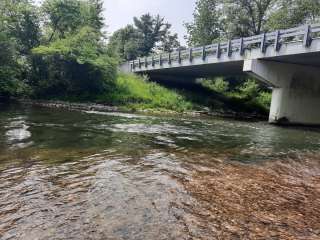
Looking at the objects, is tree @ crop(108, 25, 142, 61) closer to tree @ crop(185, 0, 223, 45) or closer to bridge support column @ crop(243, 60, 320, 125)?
tree @ crop(185, 0, 223, 45)

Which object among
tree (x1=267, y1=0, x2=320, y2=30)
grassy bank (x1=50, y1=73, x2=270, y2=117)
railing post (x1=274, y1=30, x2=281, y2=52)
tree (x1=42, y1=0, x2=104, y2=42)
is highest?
tree (x1=267, y1=0, x2=320, y2=30)

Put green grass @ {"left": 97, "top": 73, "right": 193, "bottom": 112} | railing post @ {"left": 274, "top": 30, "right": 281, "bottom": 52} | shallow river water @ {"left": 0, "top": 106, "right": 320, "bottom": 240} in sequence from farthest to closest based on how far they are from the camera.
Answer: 1. green grass @ {"left": 97, "top": 73, "right": 193, "bottom": 112}
2. railing post @ {"left": 274, "top": 30, "right": 281, "bottom": 52}
3. shallow river water @ {"left": 0, "top": 106, "right": 320, "bottom": 240}

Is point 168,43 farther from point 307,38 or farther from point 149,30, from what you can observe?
point 307,38

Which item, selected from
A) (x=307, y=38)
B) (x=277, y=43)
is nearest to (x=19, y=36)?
(x=277, y=43)

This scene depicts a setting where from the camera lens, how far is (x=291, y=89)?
883 inches

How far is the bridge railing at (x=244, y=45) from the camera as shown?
1783cm

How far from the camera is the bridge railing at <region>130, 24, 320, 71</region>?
17.8 meters

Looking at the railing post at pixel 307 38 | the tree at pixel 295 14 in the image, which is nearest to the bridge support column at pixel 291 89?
the railing post at pixel 307 38

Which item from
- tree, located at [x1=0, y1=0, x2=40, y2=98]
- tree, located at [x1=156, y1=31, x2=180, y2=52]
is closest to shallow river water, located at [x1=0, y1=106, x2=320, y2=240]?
tree, located at [x1=0, y1=0, x2=40, y2=98]

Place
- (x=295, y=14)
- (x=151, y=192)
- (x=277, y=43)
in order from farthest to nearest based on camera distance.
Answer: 1. (x=295, y=14)
2. (x=277, y=43)
3. (x=151, y=192)

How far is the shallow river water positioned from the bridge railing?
1119cm

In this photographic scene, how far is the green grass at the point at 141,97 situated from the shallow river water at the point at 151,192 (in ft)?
61.5

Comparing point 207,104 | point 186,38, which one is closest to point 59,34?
point 207,104

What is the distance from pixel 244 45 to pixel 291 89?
445cm
